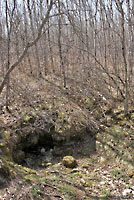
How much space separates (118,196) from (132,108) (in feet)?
12.5

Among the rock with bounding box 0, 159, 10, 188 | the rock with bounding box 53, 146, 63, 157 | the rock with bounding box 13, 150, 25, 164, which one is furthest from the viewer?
the rock with bounding box 53, 146, 63, 157

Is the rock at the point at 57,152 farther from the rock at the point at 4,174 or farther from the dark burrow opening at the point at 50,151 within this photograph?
the rock at the point at 4,174

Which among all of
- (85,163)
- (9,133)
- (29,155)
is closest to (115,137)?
(85,163)

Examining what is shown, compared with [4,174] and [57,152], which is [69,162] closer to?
[57,152]

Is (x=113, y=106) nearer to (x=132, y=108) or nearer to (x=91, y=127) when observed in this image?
(x=132, y=108)

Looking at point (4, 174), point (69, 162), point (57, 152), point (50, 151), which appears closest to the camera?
point (4, 174)

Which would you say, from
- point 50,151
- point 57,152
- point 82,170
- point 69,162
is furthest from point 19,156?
point 82,170

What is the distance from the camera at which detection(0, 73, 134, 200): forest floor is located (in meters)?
3.60

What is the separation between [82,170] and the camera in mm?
4766

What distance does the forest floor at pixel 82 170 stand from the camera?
3598mm

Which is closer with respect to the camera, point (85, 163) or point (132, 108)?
point (85, 163)

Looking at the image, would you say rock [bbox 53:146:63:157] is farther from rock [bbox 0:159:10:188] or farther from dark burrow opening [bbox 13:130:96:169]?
rock [bbox 0:159:10:188]

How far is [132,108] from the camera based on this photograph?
22.3 feet

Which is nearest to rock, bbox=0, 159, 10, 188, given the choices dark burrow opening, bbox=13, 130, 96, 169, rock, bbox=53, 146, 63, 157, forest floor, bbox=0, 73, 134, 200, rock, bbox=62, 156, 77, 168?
forest floor, bbox=0, 73, 134, 200
